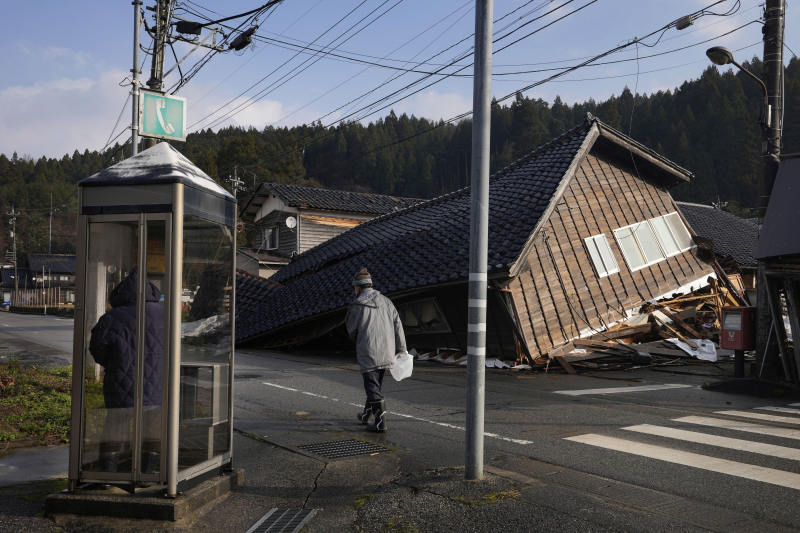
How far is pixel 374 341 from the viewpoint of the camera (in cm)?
727

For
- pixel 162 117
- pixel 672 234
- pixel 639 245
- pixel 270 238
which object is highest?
pixel 162 117

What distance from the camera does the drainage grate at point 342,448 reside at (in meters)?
6.15

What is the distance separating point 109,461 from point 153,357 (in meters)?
0.87

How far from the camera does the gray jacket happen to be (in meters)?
7.24

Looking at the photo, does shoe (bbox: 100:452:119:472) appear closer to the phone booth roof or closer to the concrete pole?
the phone booth roof

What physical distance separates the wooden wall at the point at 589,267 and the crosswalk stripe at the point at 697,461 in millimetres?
7266

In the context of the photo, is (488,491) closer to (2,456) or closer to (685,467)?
(685,467)

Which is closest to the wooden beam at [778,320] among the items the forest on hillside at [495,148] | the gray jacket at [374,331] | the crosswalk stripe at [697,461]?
the crosswalk stripe at [697,461]

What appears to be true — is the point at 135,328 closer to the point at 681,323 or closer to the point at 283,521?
the point at 283,521

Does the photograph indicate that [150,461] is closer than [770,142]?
Yes

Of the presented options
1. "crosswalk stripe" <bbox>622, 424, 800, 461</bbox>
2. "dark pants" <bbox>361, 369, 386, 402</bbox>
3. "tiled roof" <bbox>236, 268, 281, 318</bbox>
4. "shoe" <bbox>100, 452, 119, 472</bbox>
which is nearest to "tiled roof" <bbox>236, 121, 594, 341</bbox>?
"tiled roof" <bbox>236, 268, 281, 318</bbox>

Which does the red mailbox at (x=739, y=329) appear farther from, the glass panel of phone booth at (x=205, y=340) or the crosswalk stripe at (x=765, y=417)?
the glass panel of phone booth at (x=205, y=340)

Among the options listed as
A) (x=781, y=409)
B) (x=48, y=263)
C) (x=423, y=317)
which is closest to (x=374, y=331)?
(x=781, y=409)

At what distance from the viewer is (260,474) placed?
18.1 feet
